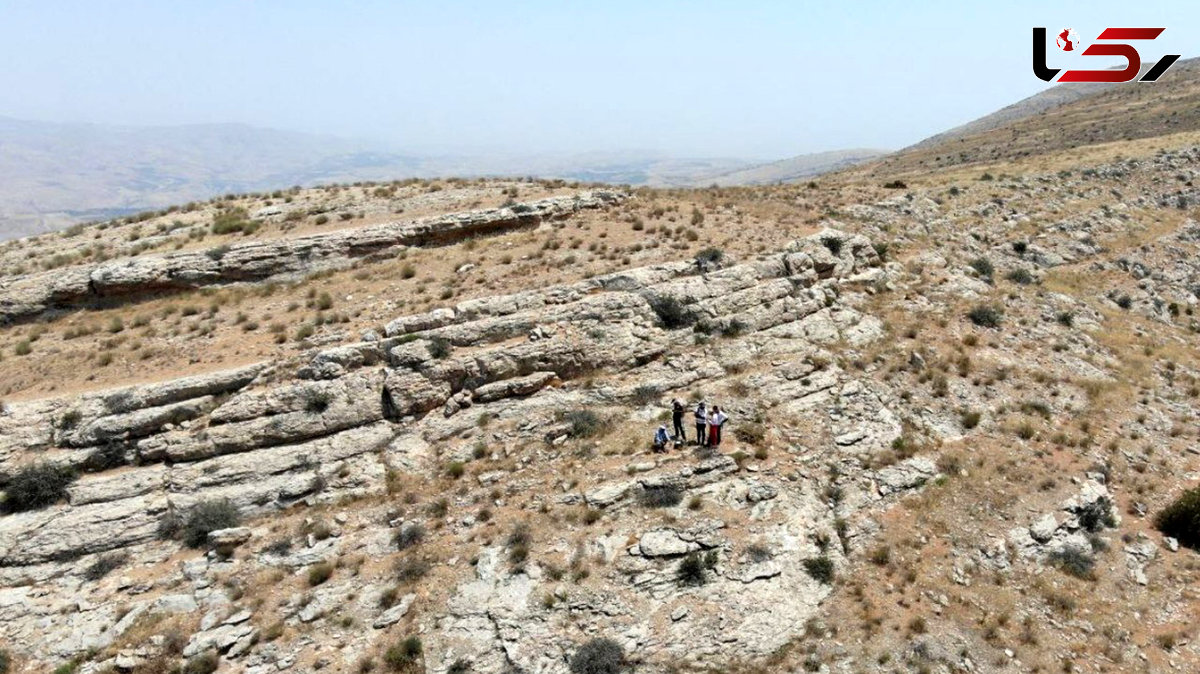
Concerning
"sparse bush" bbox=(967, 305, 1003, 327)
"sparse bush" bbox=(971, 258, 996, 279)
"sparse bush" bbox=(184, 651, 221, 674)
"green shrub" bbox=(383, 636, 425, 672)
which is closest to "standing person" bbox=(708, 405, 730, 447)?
"green shrub" bbox=(383, 636, 425, 672)

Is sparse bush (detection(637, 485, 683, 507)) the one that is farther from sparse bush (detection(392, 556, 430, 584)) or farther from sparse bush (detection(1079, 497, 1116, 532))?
sparse bush (detection(1079, 497, 1116, 532))

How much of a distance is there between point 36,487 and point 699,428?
1703 centimetres

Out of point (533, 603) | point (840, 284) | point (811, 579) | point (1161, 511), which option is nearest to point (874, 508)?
point (811, 579)

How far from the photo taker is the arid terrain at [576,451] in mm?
13172

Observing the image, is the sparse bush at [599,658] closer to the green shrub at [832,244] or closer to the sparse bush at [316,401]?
the sparse bush at [316,401]

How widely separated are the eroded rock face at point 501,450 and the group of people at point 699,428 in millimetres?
516

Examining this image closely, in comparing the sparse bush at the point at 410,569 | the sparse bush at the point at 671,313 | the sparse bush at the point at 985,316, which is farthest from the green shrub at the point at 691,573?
the sparse bush at the point at 985,316

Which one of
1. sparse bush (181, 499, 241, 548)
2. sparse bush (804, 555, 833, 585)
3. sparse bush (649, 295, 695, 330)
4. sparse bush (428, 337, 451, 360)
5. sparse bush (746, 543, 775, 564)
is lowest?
sparse bush (804, 555, 833, 585)

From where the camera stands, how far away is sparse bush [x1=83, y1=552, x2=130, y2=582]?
14383 millimetres

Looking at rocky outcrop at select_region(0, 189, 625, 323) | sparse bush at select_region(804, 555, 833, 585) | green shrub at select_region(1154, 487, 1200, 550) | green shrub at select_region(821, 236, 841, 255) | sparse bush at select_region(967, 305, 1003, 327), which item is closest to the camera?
sparse bush at select_region(804, 555, 833, 585)

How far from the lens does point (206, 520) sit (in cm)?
1514

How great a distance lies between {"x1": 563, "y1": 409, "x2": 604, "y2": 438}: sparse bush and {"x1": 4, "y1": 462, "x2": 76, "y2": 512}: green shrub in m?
13.1

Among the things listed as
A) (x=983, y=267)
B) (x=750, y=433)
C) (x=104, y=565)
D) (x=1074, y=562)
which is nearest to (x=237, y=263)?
(x=104, y=565)

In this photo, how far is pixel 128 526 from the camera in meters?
15.1
